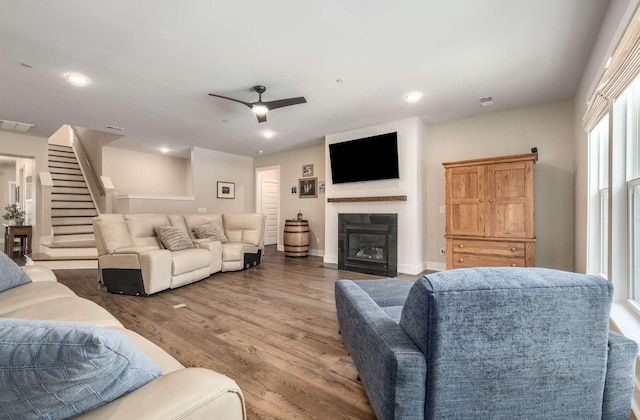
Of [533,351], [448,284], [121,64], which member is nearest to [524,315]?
[533,351]

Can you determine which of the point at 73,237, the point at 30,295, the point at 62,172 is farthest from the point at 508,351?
the point at 62,172

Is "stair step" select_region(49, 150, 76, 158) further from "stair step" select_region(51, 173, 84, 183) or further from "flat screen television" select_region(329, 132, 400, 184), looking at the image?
"flat screen television" select_region(329, 132, 400, 184)

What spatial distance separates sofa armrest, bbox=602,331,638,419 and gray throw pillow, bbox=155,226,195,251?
433 centimetres

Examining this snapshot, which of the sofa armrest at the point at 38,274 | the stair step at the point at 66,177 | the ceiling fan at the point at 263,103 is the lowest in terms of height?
the sofa armrest at the point at 38,274

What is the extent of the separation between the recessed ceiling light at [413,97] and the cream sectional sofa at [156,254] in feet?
10.6

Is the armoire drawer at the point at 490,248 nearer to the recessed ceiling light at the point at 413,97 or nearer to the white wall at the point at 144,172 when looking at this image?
the recessed ceiling light at the point at 413,97

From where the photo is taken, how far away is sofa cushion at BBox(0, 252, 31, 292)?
6.35 feet

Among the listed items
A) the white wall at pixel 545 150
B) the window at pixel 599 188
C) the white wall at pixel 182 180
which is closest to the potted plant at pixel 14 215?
the white wall at pixel 182 180

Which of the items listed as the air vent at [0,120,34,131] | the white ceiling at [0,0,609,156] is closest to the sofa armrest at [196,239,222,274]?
the white ceiling at [0,0,609,156]

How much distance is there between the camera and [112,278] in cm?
350

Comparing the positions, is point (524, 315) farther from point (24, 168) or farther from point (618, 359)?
point (24, 168)

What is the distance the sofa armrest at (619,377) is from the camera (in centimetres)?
99

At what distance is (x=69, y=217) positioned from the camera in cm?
637

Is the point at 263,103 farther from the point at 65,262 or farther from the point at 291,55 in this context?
the point at 65,262
